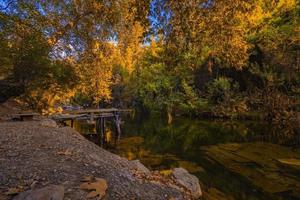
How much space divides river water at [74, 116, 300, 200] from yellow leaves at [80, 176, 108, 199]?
4483 millimetres

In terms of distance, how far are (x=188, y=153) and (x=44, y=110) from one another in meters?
11.1

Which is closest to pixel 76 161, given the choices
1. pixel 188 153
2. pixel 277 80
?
pixel 188 153

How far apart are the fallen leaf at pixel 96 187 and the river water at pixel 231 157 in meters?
4.52

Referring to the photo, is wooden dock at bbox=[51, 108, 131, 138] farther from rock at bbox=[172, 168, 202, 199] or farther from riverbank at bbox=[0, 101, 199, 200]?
rock at bbox=[172, 168, 202, 199]

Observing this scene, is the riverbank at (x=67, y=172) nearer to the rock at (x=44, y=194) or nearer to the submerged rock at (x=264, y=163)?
the rock at (x=44, y=194)

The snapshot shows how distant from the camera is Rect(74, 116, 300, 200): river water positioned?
11703mm

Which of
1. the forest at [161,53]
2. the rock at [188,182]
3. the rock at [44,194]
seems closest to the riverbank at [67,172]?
the rock at [44,194]

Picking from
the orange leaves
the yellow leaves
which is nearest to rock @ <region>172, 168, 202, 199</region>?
the yellow leaves

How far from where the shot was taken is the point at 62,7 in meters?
19.9

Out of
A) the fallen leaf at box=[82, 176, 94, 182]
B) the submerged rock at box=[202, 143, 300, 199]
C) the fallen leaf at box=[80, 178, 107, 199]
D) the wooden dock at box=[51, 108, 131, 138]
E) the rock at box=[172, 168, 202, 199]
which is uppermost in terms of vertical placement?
the wooden dock at box=[51, 108, 131, 138]

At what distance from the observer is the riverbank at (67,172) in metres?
6.50

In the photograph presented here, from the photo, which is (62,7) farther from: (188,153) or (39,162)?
(39,162)

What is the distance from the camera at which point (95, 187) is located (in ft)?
21.9

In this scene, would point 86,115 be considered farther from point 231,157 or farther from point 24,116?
point 231,157
